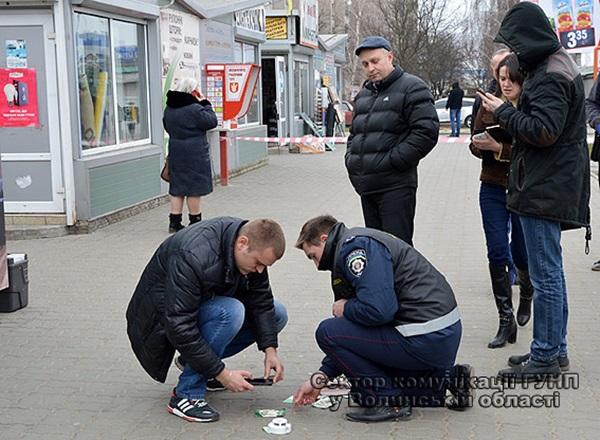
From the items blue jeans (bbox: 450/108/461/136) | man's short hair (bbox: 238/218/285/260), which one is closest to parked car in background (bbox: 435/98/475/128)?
blue jeans (bbox: 450/108/461/136)

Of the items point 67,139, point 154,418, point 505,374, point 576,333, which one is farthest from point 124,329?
point 67,139

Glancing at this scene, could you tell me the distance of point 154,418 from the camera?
4477mm

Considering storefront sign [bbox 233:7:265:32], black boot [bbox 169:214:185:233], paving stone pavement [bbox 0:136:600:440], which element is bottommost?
paving stone pavement [bbox 0:136:600:440]

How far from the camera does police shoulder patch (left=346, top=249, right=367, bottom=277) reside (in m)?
4.05

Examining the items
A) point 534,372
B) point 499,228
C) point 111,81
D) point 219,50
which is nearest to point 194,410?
point 534,372

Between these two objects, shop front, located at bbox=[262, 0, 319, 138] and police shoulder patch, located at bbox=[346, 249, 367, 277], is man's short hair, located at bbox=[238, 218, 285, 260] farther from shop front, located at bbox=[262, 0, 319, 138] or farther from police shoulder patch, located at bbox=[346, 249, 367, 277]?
shop front, located at bbox=[262, 0, 319, 138]

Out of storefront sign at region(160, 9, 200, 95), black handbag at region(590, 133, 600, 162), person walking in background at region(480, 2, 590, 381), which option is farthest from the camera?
storefront sign at region(160, 9, 200, 95)

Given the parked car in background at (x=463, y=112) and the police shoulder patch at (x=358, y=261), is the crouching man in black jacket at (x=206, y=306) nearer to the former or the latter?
the police shoulder patch at (x=358, y=261)

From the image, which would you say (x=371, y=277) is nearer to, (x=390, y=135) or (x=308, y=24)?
(x=390, y=135)

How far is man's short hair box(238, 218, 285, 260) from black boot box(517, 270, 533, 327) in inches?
89.3

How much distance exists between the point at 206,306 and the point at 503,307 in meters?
2.11

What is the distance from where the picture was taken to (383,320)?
13.5ft

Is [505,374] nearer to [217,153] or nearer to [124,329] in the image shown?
[124,329]

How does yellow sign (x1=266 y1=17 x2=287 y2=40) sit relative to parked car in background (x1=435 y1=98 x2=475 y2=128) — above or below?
above
